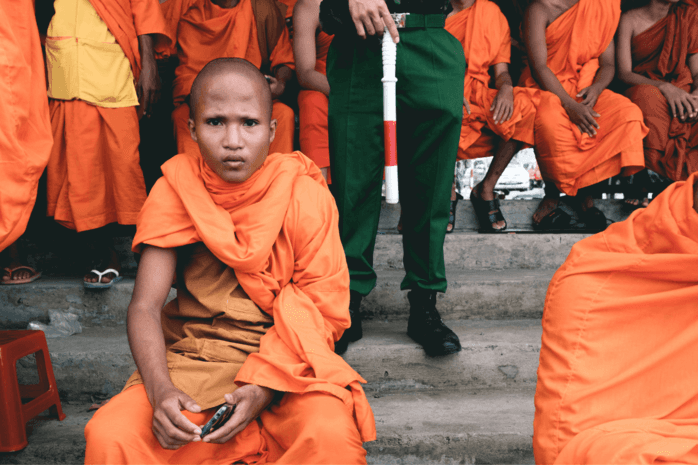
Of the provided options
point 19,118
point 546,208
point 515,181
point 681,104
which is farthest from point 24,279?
point 515,181

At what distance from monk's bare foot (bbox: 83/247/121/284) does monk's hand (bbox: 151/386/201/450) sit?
151cm

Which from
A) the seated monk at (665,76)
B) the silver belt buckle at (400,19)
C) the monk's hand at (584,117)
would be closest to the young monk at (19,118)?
the silver belt buckle at (400,19)

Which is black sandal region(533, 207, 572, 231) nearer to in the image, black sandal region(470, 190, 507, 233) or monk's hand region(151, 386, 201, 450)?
black sandal region(470, 190, 507, 233)

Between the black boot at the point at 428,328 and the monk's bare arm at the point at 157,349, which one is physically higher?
the monk's bare arm at the point at 157,349

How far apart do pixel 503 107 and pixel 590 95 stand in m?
0.63


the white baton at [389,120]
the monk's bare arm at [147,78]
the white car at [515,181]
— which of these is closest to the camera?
the white baton at [389,120]

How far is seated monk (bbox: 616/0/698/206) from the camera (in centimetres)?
338

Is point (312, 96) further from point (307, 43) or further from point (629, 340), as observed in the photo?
point (629, 340)

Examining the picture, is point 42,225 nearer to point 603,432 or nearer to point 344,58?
point 344,58

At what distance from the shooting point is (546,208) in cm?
356

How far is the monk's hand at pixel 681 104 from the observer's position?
336 cm

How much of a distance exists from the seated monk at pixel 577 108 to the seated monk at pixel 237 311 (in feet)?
7.60

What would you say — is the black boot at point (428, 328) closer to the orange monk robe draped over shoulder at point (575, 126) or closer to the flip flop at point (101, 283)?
the flip flop at point (101, 283)

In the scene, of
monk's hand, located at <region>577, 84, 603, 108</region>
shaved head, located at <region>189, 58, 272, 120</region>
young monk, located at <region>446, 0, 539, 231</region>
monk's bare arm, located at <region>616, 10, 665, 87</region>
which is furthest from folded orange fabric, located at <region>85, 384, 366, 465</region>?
monk's bare arm, located at <region>616, 10, 665, 87</region>
